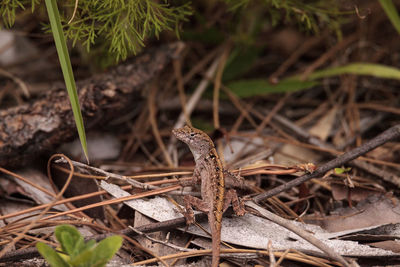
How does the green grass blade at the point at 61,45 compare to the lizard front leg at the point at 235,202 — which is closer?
the green grass blade at the point at 61,45

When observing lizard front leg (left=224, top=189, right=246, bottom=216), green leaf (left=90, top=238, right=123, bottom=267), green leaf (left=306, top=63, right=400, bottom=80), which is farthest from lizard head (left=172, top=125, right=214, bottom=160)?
green leaf (left=306, top=63, right=400, bottom=80)

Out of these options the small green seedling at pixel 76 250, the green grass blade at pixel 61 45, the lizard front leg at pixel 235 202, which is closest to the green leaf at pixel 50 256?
the small green seedling at pixel 76 250

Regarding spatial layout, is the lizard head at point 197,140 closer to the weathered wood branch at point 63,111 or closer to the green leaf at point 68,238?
the weathered wood branch at point 63,111

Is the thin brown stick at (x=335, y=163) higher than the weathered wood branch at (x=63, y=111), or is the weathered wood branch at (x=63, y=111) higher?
the weathered wood branch at (x=63, y=111)

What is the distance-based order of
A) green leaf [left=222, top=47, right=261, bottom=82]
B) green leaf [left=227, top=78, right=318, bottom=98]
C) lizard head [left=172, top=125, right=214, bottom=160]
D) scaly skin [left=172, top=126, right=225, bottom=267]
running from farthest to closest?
green leaf [left=222, top=47, right=261, bottom=82], green leaf [left=227, top=78, right=318, bottom=98], lizard head [left=172, top=125, right=214, bottom=160], scaly skin [left=172, top=126, right=225, bottom=267]

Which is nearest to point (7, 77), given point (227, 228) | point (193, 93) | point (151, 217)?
point (193, 93)

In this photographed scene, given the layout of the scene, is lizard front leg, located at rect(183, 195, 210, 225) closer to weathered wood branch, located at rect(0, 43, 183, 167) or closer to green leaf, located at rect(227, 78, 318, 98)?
weathered wood branch, located at rect(0, 43, 183, 167)

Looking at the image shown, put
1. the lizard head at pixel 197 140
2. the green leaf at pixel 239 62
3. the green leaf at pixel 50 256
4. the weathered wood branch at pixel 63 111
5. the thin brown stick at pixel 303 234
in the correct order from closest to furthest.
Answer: the green leaf at pixel 50 256, the thin brown stick at pixel 303 234, the lizard head at pixel 197 140, the weathered wood branch at pixel 63 111, the green leaf at pixel 239 62

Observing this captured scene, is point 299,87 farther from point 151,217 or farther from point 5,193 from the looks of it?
point 5,193
